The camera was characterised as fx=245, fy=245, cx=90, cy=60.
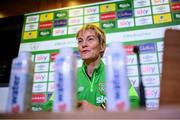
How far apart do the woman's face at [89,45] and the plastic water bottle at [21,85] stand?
1.00m

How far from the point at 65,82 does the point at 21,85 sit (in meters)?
0.14

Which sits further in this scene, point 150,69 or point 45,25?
point 45,25

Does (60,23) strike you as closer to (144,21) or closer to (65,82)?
(144,21)

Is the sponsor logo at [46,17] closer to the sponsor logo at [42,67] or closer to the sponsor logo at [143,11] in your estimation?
the sponsor logo at [42,67]

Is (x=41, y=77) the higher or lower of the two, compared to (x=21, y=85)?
higher

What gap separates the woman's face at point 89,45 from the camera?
1.75 meters

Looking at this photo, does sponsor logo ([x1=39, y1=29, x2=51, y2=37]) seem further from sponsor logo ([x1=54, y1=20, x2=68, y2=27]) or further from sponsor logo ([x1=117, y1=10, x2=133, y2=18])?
sponsor logo ([x1=117, y1=10, x2=133, y2=18])

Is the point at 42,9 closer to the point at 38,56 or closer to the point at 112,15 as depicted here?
the point at 38,56

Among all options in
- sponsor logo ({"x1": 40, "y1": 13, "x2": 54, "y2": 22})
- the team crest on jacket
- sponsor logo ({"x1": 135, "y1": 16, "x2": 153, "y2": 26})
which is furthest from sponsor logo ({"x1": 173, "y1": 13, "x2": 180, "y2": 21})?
sponsor logo ({"x1": 40, "y1": 13, "x2": 54, "y2": 22})

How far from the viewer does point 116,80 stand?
25.2 inches

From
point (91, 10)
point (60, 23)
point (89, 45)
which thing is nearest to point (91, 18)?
point (91, 10)

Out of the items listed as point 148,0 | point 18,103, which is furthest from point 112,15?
point 18,103

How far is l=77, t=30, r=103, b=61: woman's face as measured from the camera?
68.8 inches

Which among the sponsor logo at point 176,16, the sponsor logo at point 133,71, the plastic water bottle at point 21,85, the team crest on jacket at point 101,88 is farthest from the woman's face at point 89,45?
the plastic water bottle at point 21,85
